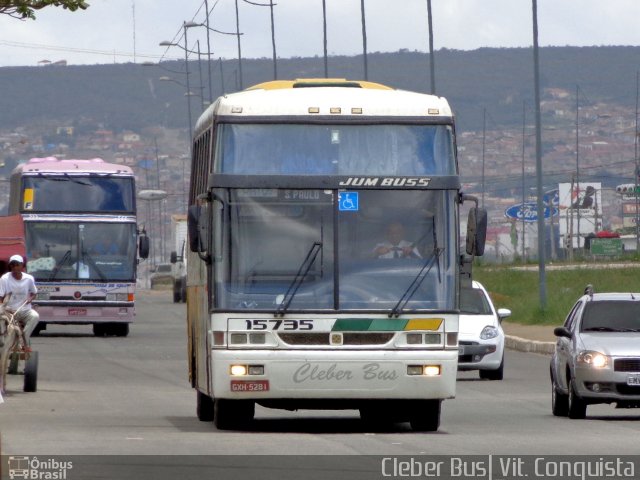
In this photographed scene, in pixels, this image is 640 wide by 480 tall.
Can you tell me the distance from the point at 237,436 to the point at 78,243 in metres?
24.6

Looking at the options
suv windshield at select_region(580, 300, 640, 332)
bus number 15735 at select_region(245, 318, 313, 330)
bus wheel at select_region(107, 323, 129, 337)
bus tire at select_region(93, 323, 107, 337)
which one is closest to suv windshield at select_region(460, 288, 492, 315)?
suv windshield at select_region(580, 300, 640, 332)

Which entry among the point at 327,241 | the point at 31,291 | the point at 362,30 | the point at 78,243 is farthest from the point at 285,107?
the point at 362,30

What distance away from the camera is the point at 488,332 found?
89.1 feet

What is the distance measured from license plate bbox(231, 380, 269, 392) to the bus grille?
461mm

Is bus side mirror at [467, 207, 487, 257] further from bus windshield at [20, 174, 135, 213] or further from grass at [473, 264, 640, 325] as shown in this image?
grass at [473, 264, 640, 325]

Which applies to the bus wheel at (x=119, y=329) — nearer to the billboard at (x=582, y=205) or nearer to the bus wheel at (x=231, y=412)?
the bus wheel at (x=231, y=412)

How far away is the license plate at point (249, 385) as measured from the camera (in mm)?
15969

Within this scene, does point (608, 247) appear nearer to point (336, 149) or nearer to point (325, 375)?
point (336, 149)

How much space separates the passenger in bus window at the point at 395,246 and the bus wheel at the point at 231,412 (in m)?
1.95

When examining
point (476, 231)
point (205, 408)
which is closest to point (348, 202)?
point (476, 231)

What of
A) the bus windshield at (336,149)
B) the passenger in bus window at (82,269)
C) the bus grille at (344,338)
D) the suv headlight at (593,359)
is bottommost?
the passenger in bus window at (82,269)

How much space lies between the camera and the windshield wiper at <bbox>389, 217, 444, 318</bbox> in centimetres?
1628

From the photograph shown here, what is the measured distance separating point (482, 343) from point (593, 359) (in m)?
7.74

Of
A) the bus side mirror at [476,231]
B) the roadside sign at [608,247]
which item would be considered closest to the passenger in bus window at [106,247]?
the bus side mirror at [476,231]
